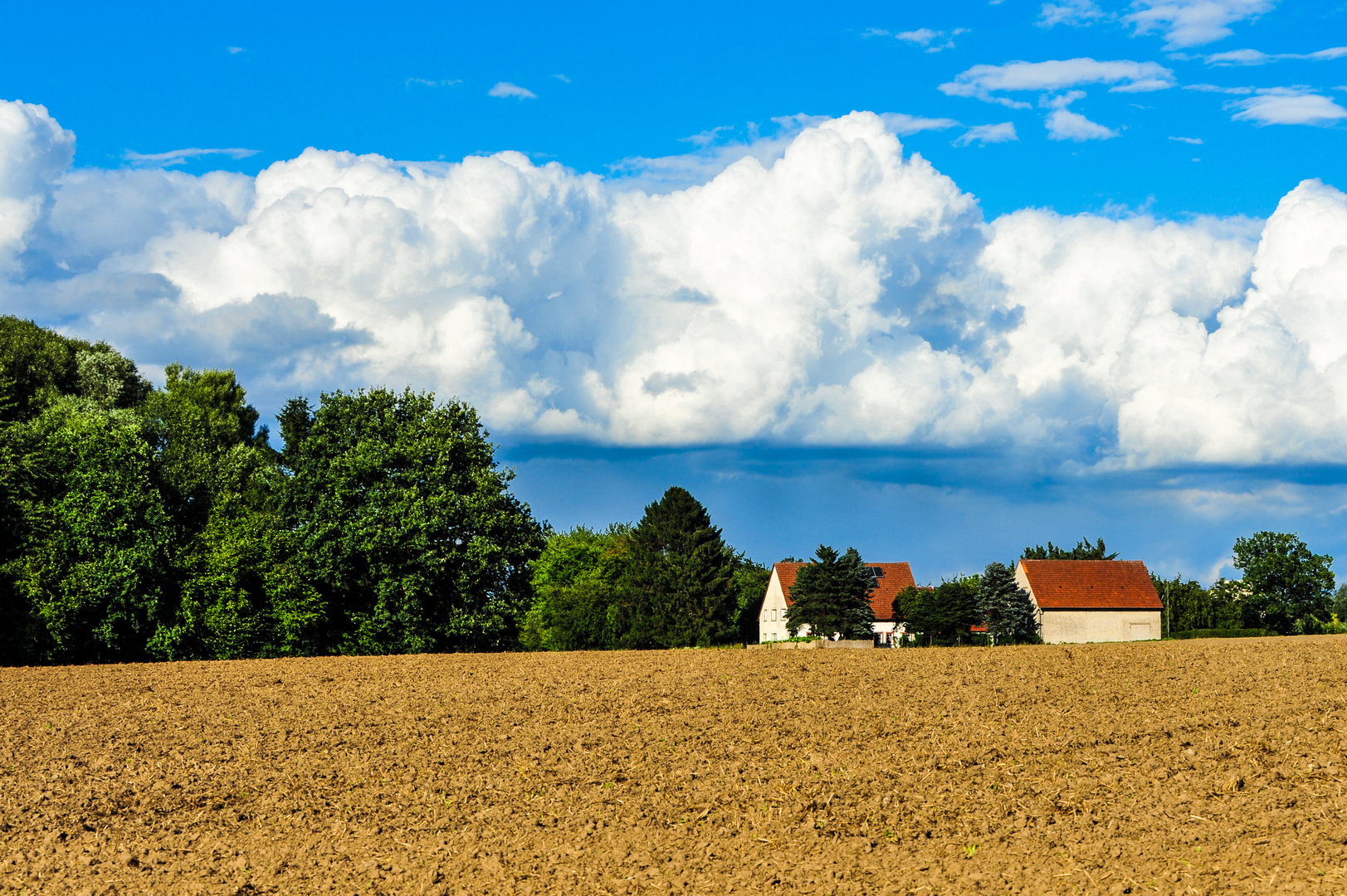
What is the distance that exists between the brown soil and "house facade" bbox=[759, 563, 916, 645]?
70.9 m

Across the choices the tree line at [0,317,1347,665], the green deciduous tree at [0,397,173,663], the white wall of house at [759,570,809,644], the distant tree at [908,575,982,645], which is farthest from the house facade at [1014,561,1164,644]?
the green deciduous tree at [0,397,173,663]

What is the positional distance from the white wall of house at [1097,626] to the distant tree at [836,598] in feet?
46.9

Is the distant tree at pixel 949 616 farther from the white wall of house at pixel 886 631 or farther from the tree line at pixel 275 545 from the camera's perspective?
the tree line at pixel 275 545

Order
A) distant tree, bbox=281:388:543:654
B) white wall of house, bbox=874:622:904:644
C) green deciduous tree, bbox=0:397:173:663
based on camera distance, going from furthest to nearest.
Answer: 1. white wall of house, bbox=874:622:904:644
2. distant tree, bbox=281:388:543:654
3. green deciduous tree, bbox=0:397:173:663

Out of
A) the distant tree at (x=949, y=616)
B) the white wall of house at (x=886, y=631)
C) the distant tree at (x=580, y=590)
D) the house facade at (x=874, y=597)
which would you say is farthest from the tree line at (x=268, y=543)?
the white wall of house at (x=886, y=631)

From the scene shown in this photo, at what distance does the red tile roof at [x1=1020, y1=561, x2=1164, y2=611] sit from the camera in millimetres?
79250

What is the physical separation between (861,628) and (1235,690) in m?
53.8

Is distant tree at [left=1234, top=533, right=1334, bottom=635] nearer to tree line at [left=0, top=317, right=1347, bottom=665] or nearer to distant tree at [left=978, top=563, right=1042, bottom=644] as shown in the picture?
distant tree at [left=978, top=563, right=1042, bottom=644]

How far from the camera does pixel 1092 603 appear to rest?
79.4 meters

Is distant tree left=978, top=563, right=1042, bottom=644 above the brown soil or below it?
above

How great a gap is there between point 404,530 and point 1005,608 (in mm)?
49875

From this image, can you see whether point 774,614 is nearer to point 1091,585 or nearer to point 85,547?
point 1091,585

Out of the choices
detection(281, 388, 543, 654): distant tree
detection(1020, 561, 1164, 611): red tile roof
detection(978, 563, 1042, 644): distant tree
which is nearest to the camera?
detection(281, 388, 543, 654): distant tree

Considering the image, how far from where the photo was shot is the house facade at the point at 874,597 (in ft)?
310
